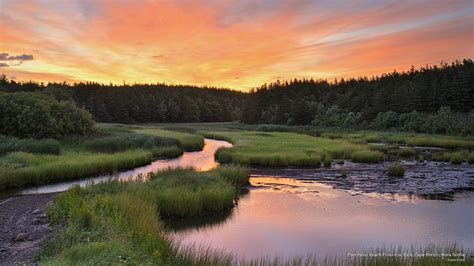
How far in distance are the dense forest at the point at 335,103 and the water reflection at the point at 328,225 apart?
50.8 m

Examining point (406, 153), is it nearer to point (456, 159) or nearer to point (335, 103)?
point (456, 159)

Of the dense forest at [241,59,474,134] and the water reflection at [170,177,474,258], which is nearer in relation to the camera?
the water reflection at [170,177,474,258]

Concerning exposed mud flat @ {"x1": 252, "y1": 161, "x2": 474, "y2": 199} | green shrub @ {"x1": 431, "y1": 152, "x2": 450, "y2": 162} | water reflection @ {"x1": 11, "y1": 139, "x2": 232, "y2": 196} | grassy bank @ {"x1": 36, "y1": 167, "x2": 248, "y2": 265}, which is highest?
grassy bank @ {"x1": 36, "y1": 167, "x2": 248, "y2": 265}

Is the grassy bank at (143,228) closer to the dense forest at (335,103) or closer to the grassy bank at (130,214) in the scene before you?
the grassy bank at (130,214)

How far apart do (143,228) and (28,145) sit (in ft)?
88.8

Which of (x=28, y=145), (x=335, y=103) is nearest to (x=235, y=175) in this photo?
(x=28, y=145)

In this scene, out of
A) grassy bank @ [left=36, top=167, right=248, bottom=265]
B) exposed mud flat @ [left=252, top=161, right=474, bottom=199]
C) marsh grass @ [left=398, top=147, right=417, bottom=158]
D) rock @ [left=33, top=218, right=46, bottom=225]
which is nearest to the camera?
grassy bank @ [left=36, top=167, right=248, bottom=265]

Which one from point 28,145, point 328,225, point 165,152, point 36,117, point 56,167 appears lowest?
point 328,225

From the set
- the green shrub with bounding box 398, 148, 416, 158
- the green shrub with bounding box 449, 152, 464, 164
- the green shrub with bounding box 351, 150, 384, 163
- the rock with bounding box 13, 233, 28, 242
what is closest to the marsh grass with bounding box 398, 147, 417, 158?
the green shrub with bounding box 398, 148, 416, 158

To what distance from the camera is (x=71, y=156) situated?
33781mm

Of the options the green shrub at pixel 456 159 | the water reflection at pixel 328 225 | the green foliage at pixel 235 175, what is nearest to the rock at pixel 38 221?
the water reflection at pixel 328 225

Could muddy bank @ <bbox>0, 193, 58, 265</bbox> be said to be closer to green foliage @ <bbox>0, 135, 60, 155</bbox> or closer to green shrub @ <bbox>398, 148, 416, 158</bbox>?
green foliage @ <bbox>0, 135, 60, 155</bbox>

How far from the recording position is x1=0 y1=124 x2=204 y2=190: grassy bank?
1003 inches

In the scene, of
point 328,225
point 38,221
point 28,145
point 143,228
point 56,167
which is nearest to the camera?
point 143,228
